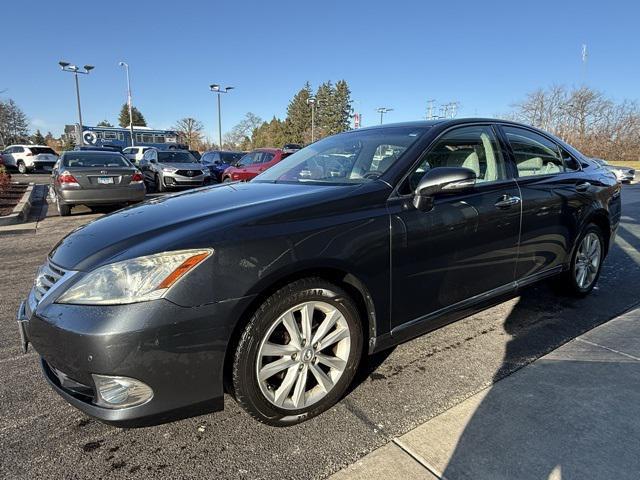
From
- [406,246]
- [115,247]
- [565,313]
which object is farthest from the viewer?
[565,313]

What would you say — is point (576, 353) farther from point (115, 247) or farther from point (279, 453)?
point (115, 247)

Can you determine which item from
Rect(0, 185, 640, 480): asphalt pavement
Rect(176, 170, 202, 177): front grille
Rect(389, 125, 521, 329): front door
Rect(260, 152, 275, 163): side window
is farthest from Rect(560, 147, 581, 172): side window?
Rect(176, 170, 202, 177): front grille

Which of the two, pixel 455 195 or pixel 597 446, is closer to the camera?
pixel 597 446

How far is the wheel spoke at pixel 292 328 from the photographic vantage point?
221cm

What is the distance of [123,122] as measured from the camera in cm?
10194

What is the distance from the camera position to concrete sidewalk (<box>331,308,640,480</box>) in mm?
1984

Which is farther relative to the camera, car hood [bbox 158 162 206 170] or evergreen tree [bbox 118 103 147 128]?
evergreen tree [bbox 118 103 147 128]

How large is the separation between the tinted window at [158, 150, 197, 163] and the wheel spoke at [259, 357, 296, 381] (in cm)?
1487

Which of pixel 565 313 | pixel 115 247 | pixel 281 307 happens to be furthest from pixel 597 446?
pixel 115 247

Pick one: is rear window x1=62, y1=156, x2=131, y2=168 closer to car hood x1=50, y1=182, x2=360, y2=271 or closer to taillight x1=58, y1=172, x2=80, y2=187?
taillight x1=58, y1=172, x2=80, y2=187

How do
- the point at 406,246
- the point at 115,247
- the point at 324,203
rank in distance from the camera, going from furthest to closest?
the point at 406,246 < the point at 324,203 < the point at 115,247

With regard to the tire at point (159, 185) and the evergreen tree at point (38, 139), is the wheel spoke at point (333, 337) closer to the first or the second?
the tire at point (159, 185)

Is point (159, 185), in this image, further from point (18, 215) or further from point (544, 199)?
point (544, 199)

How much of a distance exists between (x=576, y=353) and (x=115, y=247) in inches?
118
